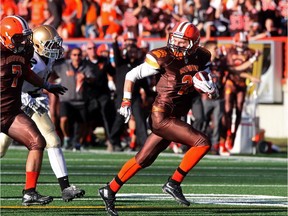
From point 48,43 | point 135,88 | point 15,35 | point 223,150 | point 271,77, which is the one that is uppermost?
point 15,35

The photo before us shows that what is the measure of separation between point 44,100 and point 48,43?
0.59m

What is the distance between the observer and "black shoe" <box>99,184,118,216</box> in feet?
36.6

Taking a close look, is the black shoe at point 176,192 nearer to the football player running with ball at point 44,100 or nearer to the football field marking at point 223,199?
the football field marking at point 223,199

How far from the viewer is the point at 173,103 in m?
11.9

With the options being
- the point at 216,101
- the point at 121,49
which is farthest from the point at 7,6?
the point at 216,101

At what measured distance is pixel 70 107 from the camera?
71.7 ft

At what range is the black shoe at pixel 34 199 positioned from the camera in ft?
37.2

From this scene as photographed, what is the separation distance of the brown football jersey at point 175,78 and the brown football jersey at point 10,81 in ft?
4.21

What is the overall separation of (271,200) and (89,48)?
31.4ft

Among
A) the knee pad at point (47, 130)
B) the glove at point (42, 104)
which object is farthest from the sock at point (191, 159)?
the glove at point (42, 104)

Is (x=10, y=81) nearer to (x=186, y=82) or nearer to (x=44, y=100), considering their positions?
(x=44, y=100)

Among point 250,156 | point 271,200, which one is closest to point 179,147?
point 250,156

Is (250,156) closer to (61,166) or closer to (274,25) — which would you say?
(274,25)

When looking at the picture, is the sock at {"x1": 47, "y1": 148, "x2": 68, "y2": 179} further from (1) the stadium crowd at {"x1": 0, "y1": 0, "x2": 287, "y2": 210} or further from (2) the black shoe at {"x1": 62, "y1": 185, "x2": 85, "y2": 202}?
(2) the black shoe at {"x1": 62, "y1": 185, "x2": 85, "y2": 202}
